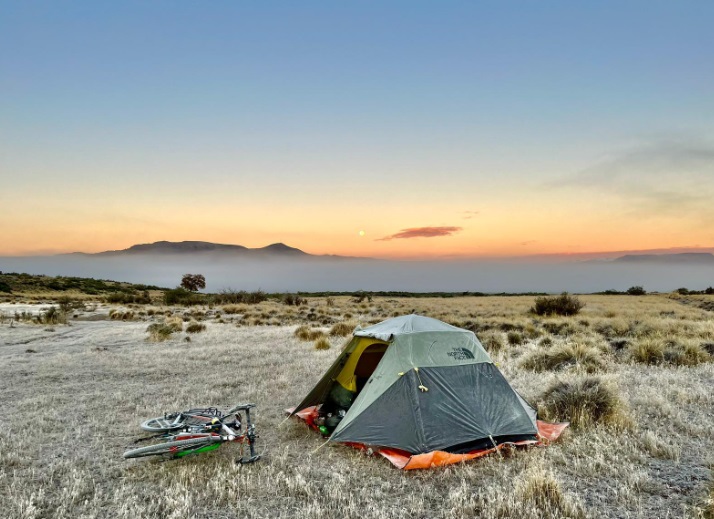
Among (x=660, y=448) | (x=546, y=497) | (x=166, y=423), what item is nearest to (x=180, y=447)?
(x=166, y=423)

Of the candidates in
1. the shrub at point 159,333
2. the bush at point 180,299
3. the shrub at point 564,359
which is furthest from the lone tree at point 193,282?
the shrub at point 564,359

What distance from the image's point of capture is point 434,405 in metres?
7.05

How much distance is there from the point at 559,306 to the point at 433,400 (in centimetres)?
2753

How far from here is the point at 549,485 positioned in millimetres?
5336

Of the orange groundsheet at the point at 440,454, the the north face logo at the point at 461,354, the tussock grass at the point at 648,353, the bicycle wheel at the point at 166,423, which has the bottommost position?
the orange groundsheet at the point at 440,454

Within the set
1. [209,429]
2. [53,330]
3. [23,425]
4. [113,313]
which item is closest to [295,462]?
[209,429]

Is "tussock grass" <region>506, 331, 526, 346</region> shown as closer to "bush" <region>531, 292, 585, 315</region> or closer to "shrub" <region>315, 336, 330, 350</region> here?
"shrub" <region>315, 336, 330, 350</region>

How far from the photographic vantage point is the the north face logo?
309 inches

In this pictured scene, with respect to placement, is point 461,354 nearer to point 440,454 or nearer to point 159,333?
point 440,454

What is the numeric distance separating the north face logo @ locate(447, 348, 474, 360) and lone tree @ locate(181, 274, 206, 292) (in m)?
93.8

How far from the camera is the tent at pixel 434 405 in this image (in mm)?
6797

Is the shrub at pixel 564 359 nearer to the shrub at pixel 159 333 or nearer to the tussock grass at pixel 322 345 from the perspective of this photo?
the tussock grass at pixel 322 345

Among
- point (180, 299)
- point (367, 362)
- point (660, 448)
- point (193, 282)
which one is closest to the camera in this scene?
point (660, 448)

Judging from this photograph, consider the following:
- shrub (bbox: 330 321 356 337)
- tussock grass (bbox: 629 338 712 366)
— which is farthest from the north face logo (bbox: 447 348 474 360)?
shrub (bbox: 330 321 356 337)
